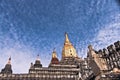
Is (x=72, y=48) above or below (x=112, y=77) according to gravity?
above

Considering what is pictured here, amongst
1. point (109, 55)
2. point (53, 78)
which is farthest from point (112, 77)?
point (53, 78)

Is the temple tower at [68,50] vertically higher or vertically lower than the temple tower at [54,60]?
higher

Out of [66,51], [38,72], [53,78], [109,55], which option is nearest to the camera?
[109,55]

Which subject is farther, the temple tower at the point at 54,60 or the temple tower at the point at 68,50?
the temple tower at the point at 68,50

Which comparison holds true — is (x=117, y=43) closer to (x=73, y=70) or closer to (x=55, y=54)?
(x=73, y=70)

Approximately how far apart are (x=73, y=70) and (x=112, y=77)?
26.1m

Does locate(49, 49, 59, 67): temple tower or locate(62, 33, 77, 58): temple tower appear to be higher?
locate(62, 33, 77, 58): temple tower

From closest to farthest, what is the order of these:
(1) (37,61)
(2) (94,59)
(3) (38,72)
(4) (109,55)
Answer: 1. (2) (94,59)
2. (4) (109,55)
3. (3) (38,72)
4. (1) (37,61)

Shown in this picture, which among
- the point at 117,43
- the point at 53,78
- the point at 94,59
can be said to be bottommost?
the point at 53,78

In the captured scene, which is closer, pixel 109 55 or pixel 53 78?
pixel 109 55

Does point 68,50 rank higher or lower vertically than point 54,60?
higher

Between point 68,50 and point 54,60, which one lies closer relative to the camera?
point 54,60

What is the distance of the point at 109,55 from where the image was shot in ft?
111

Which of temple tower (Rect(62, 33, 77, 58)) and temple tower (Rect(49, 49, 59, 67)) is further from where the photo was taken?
temple tower (Rect(62, 33, 77, 58))
